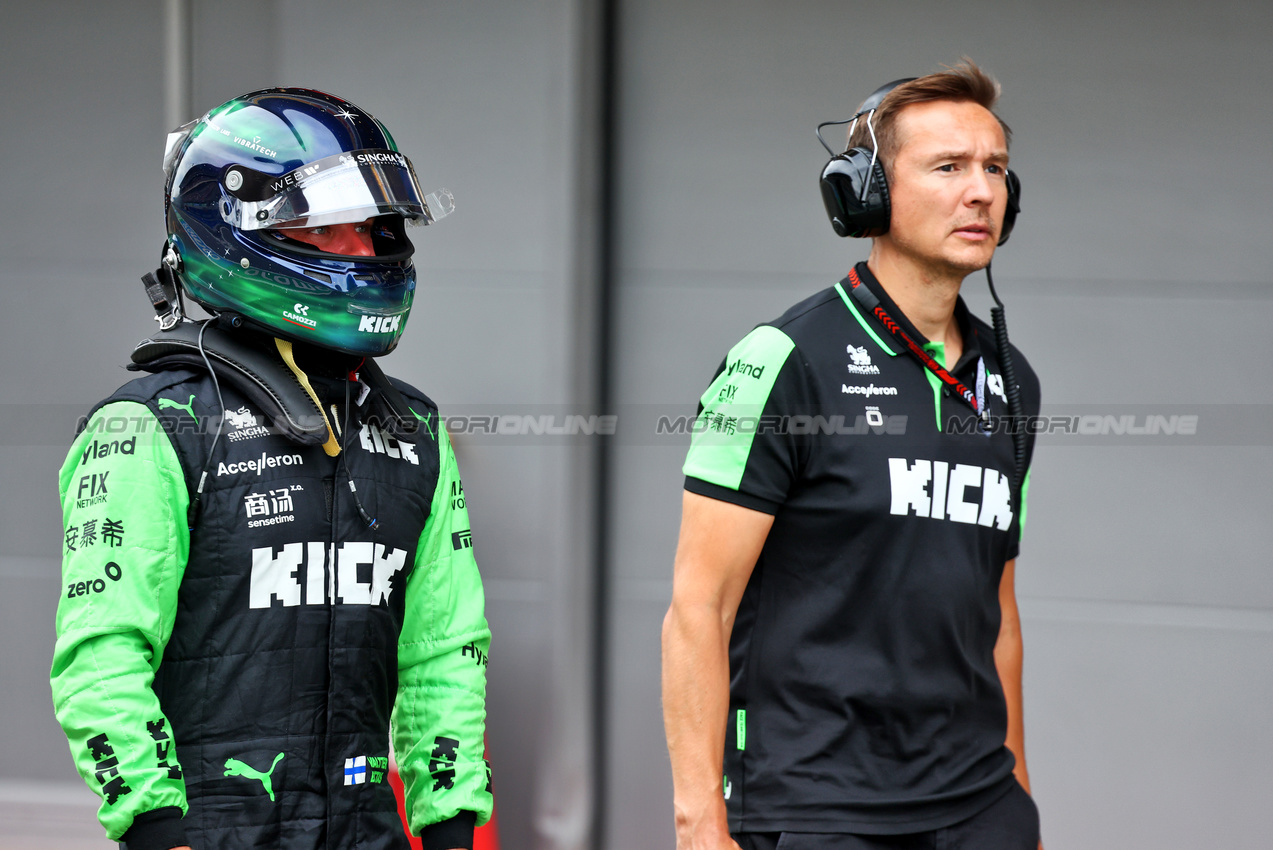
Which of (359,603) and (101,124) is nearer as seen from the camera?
(359,603)

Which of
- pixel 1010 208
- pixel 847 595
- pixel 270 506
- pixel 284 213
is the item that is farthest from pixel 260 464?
pixel 1010 208

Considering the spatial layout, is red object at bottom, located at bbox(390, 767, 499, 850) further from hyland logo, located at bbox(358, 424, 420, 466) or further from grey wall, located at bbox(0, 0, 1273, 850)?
hyland logo, located at bbox(358, 424, 420, 466)

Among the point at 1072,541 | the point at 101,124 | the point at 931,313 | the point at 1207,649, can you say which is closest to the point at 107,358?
the point at 101,124

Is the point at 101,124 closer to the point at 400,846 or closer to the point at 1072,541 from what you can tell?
the point at 400,846

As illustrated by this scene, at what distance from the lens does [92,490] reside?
1902 millimetres

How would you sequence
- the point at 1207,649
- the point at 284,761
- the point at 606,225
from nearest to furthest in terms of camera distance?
1. the point at 284,761
2. the point at 1207,649
3. the point at 606,225

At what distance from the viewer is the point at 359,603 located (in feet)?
6.82

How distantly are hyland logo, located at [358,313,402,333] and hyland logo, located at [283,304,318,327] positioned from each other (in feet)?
0.31

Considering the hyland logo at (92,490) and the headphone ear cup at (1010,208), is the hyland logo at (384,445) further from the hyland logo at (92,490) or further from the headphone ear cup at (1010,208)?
the headphone ear cup at (1010,208)

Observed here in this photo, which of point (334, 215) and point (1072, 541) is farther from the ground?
point (334, 215)

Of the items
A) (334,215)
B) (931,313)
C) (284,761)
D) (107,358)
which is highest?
(334,215)

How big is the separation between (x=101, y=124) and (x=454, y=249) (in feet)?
5.10

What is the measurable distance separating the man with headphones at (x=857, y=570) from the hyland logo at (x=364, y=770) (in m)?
0.56

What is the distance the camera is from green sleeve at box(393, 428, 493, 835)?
2148mm
